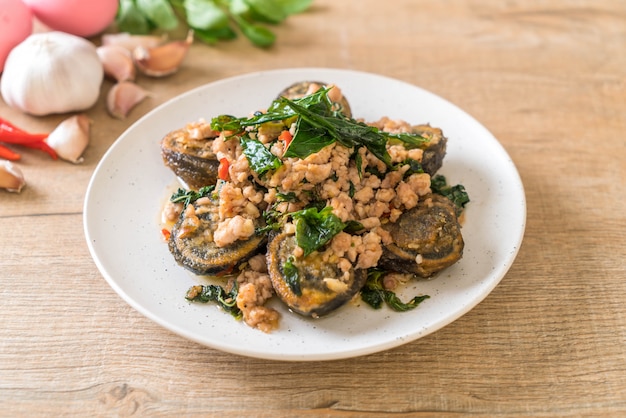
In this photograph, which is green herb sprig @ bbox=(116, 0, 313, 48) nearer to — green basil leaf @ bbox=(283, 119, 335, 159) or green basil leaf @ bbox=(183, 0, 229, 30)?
green basil leaf @ bbox=(183, 0, 229, 30)

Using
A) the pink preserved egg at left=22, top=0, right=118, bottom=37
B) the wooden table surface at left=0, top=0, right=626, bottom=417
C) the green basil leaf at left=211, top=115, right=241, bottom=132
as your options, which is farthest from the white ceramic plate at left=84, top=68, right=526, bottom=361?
the pink preserved egg at left=22, top=0, right=118, bottom=37

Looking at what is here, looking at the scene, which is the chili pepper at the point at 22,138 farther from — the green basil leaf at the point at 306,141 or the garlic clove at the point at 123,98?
the green basil leaf at the point at 306,141

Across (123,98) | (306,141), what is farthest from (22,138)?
(306,141)

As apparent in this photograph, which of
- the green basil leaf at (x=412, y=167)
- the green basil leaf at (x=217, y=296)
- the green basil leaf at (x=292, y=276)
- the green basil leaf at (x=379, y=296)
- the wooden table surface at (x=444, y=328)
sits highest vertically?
the green basil leaf at (x=412, y=167)

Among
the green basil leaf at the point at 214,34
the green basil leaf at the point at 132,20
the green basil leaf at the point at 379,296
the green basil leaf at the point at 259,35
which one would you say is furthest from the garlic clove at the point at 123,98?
the green basil leaf at the point at 379,296

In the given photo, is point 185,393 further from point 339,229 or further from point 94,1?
point 94,1

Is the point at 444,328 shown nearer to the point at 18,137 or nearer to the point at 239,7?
the point at 18,137
